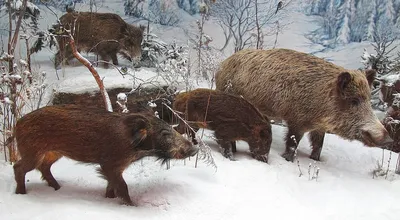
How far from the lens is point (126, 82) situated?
6289mm

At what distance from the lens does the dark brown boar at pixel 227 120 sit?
4992mm

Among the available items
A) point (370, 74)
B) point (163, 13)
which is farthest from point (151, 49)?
point (370, 74)

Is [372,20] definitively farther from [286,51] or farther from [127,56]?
[127,56]

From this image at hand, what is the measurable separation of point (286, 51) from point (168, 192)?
3139mm

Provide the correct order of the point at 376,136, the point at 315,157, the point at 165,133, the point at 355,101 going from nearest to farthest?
the point at 165,133, the point at 376,136, the point at 355,101, the point at 315,157

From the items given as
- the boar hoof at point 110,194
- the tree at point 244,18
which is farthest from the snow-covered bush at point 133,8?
the boar hoof at point 110,194

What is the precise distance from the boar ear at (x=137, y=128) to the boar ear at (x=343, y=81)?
2701 millimetres

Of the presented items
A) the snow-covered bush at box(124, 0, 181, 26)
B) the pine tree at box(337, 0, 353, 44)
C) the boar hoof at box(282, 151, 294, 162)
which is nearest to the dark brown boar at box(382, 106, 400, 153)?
the boar hoof at box(282, 151, 294, 162)

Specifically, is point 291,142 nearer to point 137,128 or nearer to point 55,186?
point 137,128

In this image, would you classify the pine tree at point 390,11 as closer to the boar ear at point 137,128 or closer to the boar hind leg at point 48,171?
the boar ear at point 137,128

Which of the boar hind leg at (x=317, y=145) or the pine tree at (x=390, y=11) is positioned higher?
the pine tree at (x=390, y=11)

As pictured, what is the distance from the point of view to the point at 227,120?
4988 mm

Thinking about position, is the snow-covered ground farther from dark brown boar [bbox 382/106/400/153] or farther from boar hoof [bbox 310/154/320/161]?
dark brown boar [bbox 382/106/400/153]

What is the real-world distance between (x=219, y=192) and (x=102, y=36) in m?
4.49
